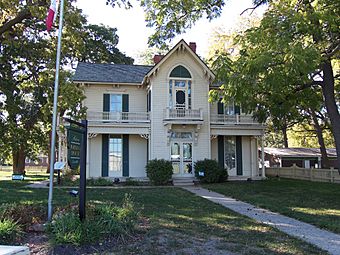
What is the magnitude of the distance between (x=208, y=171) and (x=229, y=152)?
11.4 ft

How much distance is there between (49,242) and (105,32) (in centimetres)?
3318

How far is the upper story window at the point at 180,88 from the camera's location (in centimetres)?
2191

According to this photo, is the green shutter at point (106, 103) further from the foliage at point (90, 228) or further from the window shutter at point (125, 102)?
the foliage at point (90, 228)

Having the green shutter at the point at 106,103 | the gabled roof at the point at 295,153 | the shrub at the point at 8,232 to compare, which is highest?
the green shutter at the point at 106,103

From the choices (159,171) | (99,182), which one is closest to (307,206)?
(159,171)

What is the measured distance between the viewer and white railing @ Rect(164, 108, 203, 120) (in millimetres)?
21062

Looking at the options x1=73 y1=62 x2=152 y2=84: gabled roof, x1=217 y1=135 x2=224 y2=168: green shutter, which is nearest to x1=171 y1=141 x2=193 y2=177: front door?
x1=217 y1=135 x2=224 y2=168: green shutter

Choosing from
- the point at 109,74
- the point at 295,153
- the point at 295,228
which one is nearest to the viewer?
the point at 295,228

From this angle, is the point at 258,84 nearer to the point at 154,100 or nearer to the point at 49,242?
the point at 49,242

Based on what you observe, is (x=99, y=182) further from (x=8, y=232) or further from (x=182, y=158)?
(x=8, y=232)

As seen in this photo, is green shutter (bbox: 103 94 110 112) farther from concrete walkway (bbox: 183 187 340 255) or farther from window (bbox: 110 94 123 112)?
concrete walkway (bbox: 183 187 340 255)

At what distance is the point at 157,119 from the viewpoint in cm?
2147

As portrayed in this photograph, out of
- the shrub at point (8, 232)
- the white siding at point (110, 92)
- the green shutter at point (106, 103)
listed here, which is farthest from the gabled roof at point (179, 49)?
the shrub at point (8, 232)

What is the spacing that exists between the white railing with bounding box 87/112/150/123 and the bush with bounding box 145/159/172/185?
2772 millimetres
